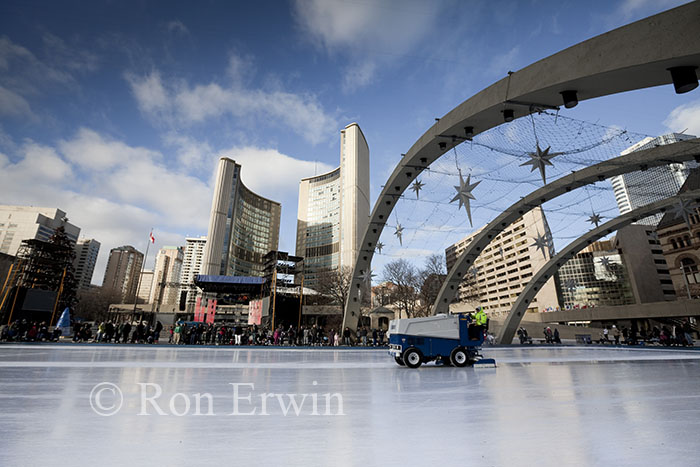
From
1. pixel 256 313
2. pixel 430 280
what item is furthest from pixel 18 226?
pixel 430 280

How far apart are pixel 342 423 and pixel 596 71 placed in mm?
8346

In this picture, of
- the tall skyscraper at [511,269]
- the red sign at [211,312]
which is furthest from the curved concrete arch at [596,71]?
the tall skyscraper at [511,269]

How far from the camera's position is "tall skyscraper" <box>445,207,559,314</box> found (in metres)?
70.9

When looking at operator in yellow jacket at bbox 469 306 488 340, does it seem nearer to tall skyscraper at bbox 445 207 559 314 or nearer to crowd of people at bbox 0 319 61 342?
crowd of people at bbox 0 319 61 342

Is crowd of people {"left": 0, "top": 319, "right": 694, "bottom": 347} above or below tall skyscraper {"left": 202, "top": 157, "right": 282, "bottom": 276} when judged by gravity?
below

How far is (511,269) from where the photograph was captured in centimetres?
9188

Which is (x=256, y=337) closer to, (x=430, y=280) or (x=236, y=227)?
(x=430, y=280)

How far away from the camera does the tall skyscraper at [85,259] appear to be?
128 meters

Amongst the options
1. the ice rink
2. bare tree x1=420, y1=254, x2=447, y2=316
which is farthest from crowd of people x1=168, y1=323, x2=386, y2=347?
the ice rink

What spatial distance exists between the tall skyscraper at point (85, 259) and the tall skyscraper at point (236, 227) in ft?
261

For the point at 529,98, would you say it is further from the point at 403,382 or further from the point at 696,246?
the point at 696,246

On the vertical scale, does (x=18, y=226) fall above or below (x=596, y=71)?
above

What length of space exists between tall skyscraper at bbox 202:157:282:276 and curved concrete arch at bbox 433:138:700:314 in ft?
201

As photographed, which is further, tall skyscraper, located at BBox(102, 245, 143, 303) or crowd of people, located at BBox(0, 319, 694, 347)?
tall skyscraper, located at BBox(102, 245, 143, 303)
